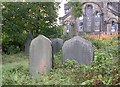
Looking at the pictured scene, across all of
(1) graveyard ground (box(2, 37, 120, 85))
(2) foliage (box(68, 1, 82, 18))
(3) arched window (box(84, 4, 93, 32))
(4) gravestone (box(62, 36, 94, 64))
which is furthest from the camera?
(3) arched window (box(84, 4, 93, 32))

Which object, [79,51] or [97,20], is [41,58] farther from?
[97,20]

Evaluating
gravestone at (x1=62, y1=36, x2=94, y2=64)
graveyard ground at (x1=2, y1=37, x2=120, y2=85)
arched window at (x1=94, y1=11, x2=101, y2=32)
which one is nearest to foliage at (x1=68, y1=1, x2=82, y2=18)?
arched window at (x1=94, y1=11, x2=101, y2=32)

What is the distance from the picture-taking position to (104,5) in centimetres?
1748

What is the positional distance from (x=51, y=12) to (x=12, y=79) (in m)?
6.51

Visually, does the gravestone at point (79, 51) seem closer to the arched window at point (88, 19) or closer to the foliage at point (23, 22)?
the foliage at point (23, 22)

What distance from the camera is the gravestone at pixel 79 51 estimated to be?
6398mm

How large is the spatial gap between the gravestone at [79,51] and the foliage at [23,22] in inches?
148

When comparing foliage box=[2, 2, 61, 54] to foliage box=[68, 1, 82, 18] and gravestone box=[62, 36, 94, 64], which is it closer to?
foliage box=[68, 1, 82, 18]

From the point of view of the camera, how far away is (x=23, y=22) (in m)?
10.6

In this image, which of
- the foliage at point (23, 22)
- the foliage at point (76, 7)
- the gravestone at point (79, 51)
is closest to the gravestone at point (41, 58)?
the gravestone at point (79, 51)

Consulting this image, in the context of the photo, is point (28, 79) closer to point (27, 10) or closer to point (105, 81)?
point (105, 81)

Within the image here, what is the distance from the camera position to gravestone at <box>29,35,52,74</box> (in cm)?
585

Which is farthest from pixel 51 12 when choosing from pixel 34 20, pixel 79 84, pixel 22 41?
pixel 79 84

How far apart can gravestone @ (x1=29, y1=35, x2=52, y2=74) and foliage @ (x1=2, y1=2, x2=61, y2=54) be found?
4.18 m
